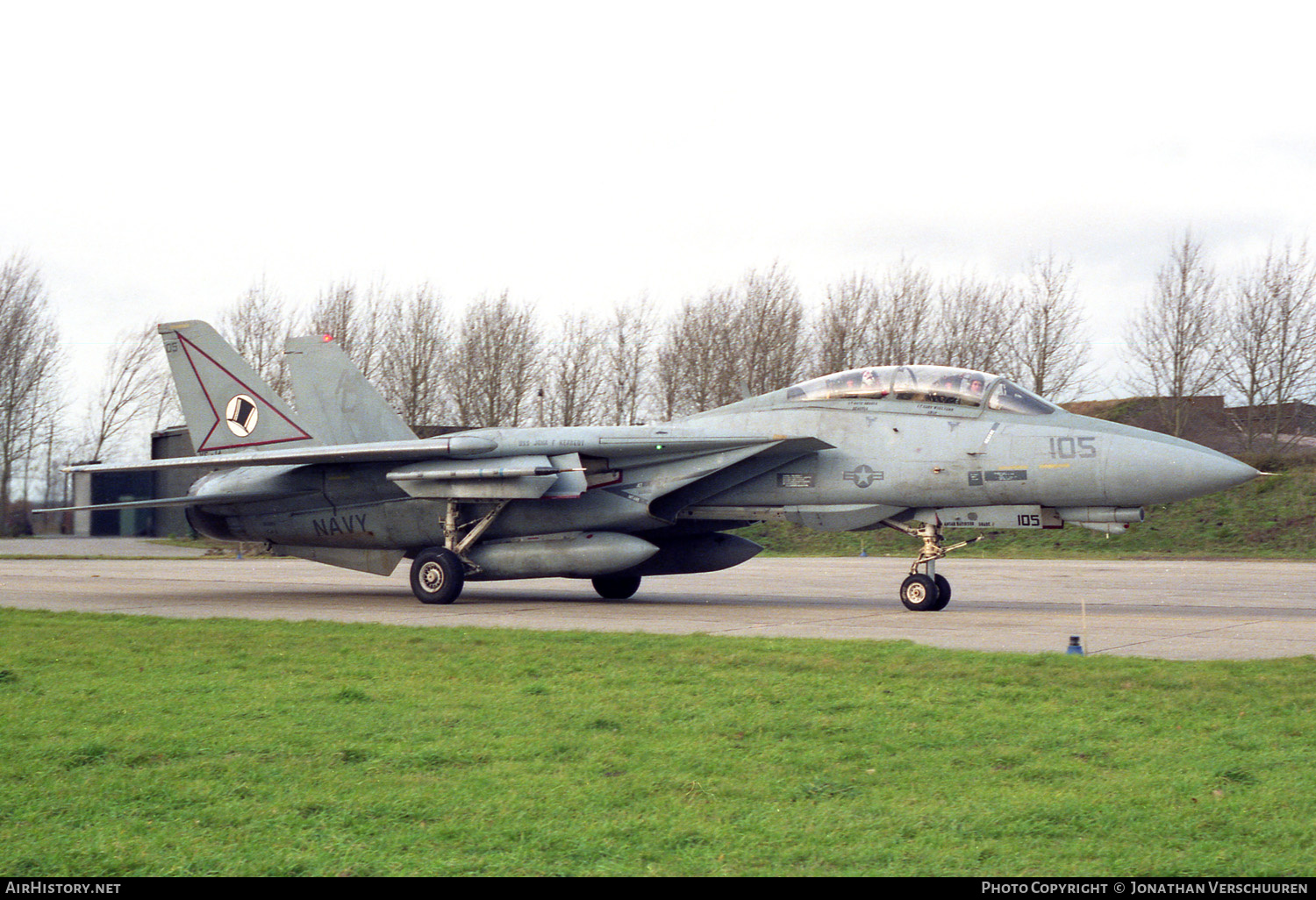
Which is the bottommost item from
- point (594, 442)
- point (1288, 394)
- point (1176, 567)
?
point (1176, 567)

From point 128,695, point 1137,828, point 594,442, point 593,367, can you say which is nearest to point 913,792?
point 1137,828

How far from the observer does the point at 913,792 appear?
15.1ft

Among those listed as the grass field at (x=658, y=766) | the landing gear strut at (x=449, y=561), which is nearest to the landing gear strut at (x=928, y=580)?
the grass field at (x=658, y=766)

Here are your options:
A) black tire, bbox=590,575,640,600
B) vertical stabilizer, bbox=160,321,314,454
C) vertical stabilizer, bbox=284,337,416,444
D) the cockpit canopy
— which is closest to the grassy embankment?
black tire, bbox=590,575,640,600

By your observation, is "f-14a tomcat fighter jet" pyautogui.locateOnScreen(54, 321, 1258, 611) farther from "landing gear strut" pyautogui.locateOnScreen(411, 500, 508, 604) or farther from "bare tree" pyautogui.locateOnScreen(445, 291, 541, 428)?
"bare tree" pyautogui.locateOnScreen(445, 291, 541, 428)

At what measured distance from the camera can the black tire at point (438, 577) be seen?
15.0 meters

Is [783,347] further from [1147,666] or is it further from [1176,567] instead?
[1147,666]

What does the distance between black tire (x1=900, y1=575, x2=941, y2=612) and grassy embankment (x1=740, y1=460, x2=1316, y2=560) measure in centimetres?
1877

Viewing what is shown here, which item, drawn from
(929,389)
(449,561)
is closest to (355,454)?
(449,561)

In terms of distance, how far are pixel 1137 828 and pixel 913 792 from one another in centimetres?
88

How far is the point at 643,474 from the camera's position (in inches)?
585

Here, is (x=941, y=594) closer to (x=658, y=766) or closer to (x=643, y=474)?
(x=643, y=474)

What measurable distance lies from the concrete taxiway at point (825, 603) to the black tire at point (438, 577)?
0.28 meters

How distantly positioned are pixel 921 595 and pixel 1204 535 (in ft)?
76.8
